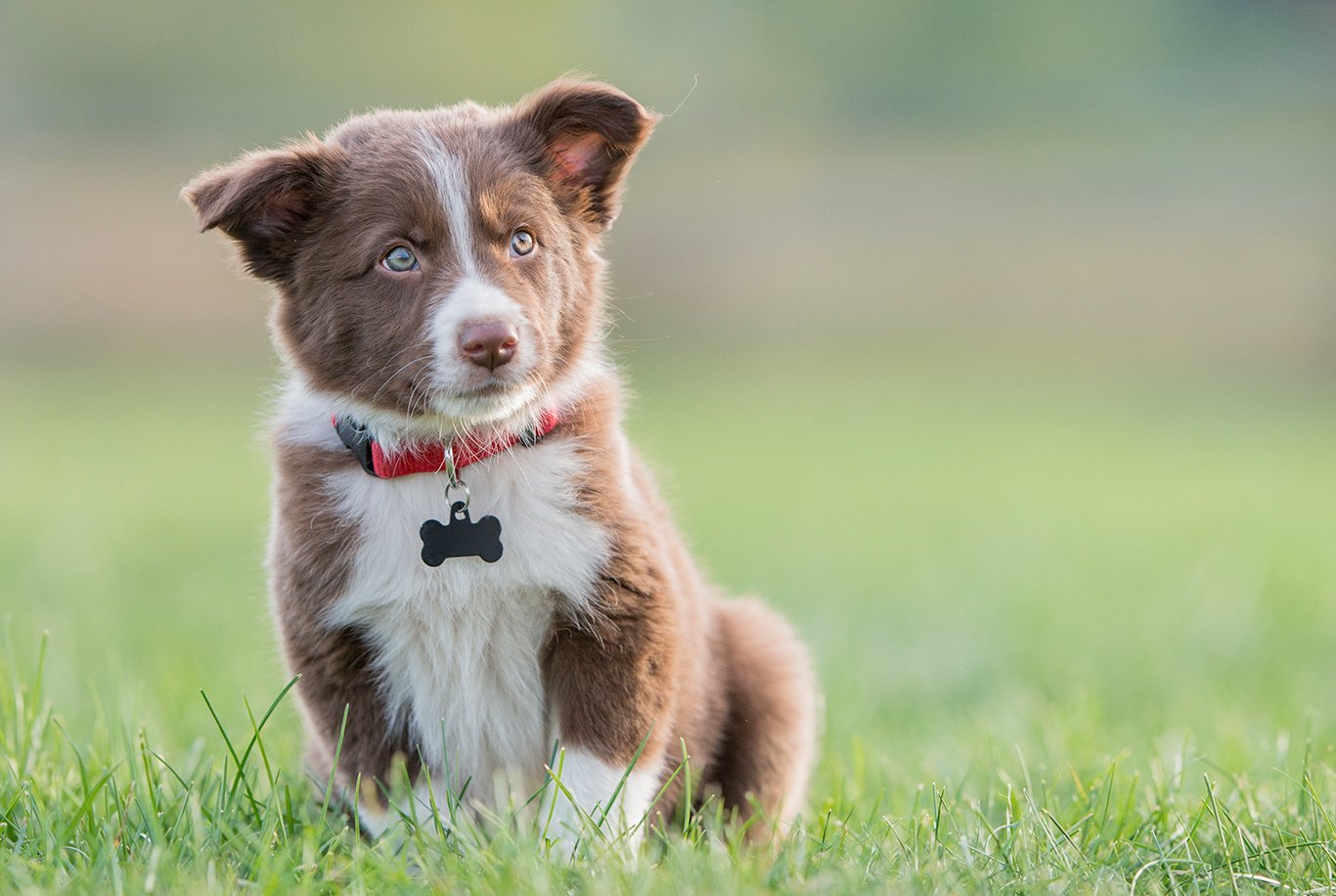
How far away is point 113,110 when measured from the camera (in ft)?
74.0

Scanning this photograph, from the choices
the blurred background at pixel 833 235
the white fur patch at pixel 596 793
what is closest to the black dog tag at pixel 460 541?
the white fur patch at pixel 596 793

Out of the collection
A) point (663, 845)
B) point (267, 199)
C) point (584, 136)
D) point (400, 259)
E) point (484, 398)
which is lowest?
point (663, 845)

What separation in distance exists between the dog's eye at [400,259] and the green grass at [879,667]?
3.35 ft

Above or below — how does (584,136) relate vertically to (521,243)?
above

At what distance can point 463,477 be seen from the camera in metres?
3.53

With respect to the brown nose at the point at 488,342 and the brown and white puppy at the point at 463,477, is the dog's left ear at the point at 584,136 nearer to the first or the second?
the brown and white puppy at the point at 463,477

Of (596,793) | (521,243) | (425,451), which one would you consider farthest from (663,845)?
(521,243)

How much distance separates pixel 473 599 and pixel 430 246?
829 millimetres

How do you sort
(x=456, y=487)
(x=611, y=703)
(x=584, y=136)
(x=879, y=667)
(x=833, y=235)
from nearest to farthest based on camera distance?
(x=611, y=703) < (x=456, y=487) < (x=584, y=136) < (x=879, y=667) < (x=833, y=235)

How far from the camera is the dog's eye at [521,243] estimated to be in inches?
139

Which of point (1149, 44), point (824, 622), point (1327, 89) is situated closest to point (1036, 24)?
point (1149, 44)

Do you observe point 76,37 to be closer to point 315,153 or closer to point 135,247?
point 135,247

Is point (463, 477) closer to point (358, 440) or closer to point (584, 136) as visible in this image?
point (358, 440)

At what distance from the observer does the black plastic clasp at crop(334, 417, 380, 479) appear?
3.54 meters
